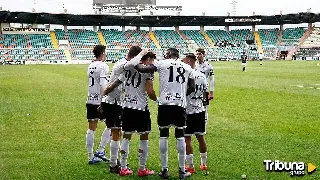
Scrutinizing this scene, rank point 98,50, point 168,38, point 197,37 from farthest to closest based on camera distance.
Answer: point 197,37 → point 168,38 → point 98,50

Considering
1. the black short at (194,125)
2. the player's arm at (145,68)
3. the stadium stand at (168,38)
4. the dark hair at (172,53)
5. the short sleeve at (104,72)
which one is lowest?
the black short at (194,125)

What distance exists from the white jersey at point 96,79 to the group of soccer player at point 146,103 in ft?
0.17

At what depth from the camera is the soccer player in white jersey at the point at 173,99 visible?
26.8ft

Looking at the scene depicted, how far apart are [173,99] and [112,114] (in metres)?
1.45

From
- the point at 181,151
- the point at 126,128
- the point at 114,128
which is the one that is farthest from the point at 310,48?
the point at 126,128

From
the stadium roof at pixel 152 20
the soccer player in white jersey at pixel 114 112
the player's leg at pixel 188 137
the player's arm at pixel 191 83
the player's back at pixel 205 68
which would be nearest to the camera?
the player's arm at pixel 191 83

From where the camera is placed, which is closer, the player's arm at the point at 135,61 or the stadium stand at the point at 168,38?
the player's arm at the point at 135,61

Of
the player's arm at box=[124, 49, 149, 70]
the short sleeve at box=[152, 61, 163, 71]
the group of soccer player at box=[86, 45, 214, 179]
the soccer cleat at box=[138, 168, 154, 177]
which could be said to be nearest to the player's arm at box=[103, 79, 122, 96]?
the group of soccer player at box=[86, 45, 214, 179]

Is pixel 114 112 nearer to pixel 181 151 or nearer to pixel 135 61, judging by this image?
pixel 135 61

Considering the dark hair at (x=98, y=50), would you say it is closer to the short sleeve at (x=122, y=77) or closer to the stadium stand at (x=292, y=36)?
the short sleeve at (x=122, y=77)

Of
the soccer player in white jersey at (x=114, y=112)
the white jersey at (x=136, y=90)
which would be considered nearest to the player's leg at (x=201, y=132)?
the white jersey at (x=136, y=90)

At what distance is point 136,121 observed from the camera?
8344 mm

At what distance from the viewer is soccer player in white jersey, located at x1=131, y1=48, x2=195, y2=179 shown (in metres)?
8.18

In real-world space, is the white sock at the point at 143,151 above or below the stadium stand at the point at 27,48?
below
